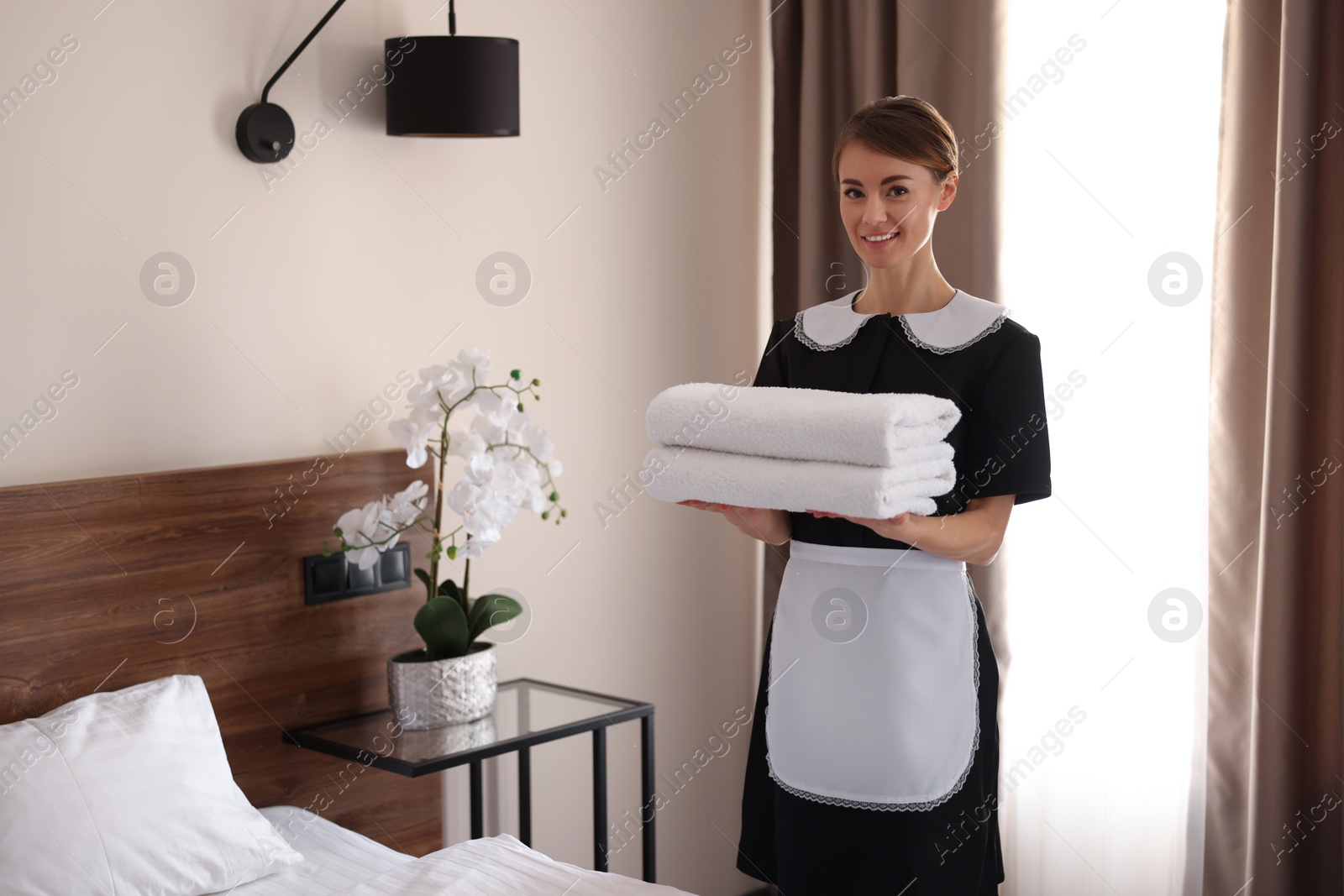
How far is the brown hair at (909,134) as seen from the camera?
1495mm

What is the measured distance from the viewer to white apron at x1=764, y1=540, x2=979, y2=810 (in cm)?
150

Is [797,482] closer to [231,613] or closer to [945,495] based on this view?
[945,495]

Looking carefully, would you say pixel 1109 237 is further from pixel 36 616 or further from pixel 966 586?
pixel 36 616

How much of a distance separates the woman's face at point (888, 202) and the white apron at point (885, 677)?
389 millimetres

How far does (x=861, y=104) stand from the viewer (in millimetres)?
2717

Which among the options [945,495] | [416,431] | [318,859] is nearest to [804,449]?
[945,495]

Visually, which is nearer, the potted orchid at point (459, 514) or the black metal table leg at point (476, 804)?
the potted orchid at point (459, 514)

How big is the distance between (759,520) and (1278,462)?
1033 millimetres

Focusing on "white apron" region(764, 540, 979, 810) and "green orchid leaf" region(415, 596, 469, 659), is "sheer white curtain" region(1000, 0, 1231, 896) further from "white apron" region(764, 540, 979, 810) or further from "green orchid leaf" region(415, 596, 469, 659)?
"green orchid leaf" region(415, 596, 469, 659)

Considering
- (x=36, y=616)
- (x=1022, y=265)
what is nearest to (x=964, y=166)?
(x=1022, y=265)

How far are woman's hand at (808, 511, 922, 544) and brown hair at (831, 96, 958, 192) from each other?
454mm

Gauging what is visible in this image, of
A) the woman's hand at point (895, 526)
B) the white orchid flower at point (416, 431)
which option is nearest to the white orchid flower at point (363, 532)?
the white orchid flower at point (416, 431)

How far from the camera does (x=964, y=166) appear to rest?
2492 millimetres

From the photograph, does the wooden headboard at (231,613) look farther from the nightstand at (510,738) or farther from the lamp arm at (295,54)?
the lamp arm at (295,54)
